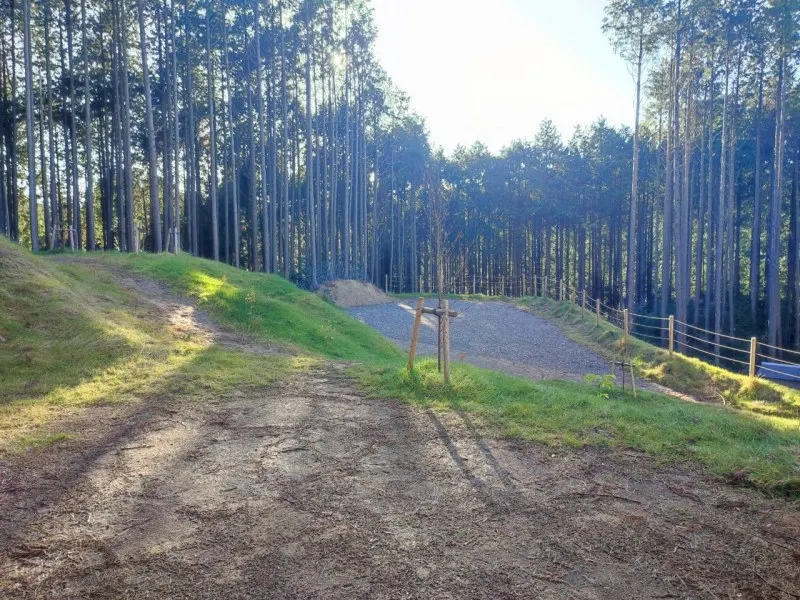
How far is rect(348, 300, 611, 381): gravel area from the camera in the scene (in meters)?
11.6

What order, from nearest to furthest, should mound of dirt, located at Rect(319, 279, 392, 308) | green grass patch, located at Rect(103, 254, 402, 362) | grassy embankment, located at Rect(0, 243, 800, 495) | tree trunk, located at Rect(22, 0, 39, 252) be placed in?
grassy embankment, located at Rect(0, 243, 800, 495) < green grass patch, located at Rect(103, 254, 402, 362) < tree trunk, located at Rect(22, 0, 39, 252) < mound of dirt, located at Rect(319, 279, 392, 308)

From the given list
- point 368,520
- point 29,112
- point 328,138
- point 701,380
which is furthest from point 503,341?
point 328,138

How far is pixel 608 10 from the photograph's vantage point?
61.2ft

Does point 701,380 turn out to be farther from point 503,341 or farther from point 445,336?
point 445,336

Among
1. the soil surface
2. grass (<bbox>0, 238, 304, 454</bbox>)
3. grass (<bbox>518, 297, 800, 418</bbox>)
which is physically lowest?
grass (<bbox>518, 297, 800, 418</bbox>)

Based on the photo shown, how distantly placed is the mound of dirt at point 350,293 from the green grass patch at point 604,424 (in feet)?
51.2

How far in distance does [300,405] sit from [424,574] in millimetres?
3206

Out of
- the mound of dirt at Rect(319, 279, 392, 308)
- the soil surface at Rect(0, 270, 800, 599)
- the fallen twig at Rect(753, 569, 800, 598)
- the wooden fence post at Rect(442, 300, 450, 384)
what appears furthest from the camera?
the mound of dirt at Rect(319, 279, 392, 308)

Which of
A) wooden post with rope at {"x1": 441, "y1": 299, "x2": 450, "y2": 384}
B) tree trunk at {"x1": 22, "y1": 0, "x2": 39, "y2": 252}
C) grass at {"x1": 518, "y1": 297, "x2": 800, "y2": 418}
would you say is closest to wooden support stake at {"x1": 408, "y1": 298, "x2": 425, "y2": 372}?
wooden post with rope at {"x1": 441, "y1": 299, "x2": 450, "y2": 384}

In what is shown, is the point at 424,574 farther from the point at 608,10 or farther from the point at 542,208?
the point at 542,208

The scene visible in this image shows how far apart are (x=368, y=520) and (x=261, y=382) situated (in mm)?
3642

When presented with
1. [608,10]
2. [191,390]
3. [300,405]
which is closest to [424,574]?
[300,405]

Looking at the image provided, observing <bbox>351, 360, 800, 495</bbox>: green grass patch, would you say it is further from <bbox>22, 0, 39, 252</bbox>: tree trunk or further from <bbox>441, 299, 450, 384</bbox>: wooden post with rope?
<bbox>22, 0, 39, 252</bbox>: tree trunk

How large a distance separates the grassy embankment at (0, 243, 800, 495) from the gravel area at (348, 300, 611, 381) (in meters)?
2.91
